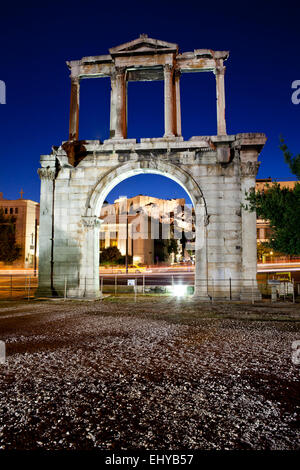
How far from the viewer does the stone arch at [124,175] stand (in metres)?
14.8

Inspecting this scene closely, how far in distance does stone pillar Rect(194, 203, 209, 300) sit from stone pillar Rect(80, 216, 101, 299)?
5088mm

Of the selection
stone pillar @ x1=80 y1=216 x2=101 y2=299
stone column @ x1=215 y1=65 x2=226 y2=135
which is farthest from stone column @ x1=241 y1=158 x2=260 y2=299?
stone pillar @ x1=80 y1=216 x2=101 y2=299

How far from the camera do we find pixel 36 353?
5664mm

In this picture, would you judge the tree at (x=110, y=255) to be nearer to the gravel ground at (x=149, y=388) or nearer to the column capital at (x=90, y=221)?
the column capital at (x=90, y=221)

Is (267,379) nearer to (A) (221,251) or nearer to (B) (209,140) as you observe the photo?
(A) (221,251)

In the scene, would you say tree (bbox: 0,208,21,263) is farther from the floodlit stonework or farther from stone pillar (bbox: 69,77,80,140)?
stone pillar (bbox: 69,77,80,140)

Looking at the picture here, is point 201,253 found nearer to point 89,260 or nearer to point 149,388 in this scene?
point 89,260

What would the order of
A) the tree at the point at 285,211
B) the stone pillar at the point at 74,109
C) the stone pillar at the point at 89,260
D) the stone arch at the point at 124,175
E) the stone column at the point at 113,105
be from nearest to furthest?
the tree at the point at 285,211 → the stone arch at the point at 124,175 → the stone pillar at the point at 89,260 → the stone column at the point at 113,105 → the stone pillar at the point at 74,109

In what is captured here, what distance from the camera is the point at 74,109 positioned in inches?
652

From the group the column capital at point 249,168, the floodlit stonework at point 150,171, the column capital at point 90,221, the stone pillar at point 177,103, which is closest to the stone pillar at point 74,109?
the floodlit stonework at point 150,171

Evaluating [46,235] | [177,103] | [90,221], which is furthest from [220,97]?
[46,235]

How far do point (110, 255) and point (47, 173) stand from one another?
30.4m
